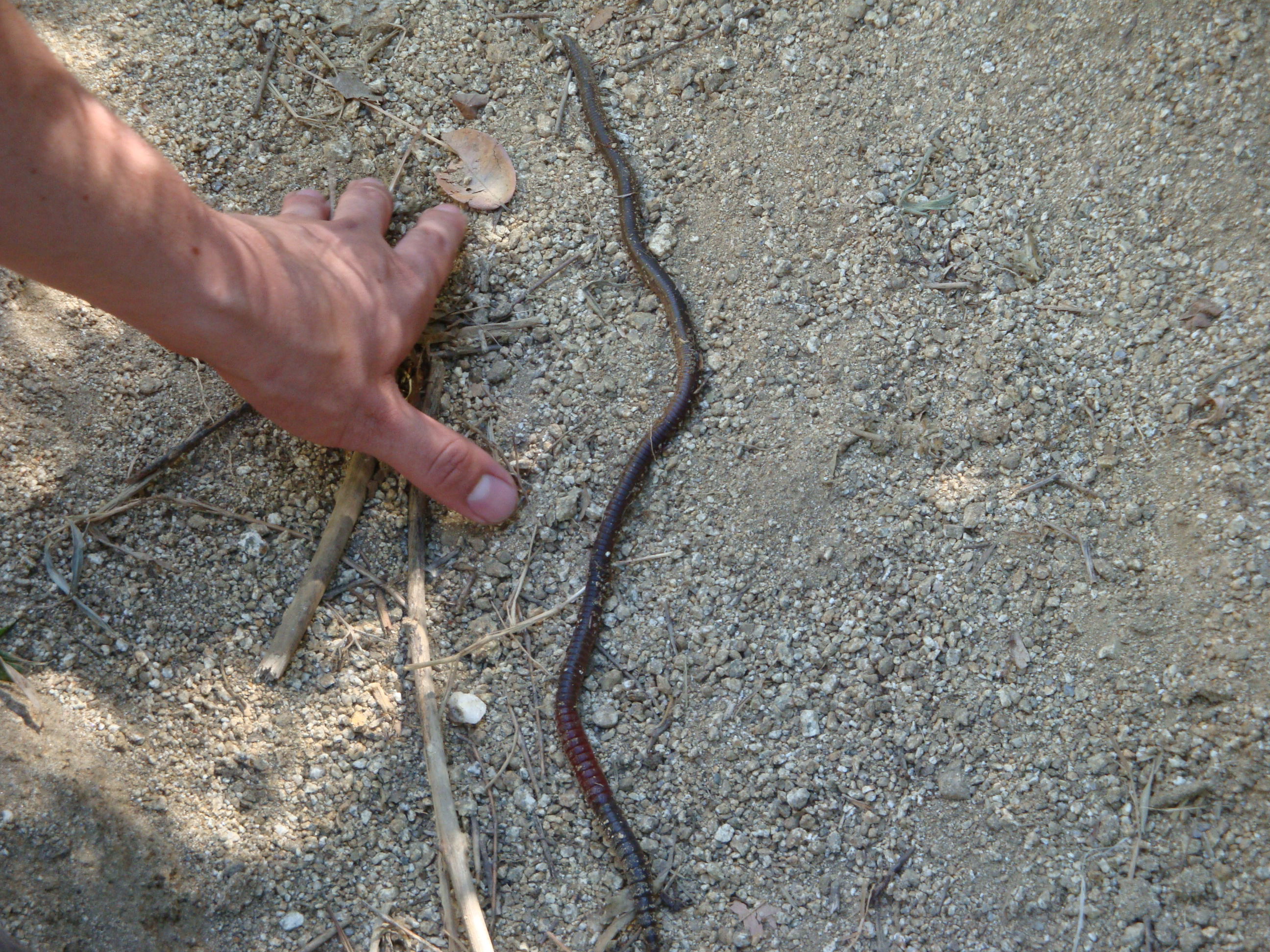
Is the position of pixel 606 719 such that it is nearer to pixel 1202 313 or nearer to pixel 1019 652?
pixel 1019 652

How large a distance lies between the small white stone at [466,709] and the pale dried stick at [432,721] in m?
0.05

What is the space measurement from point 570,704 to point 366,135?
7.48 ft

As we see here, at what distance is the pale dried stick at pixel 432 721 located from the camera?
228cm

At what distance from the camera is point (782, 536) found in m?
2.62

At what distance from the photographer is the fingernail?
2666mm

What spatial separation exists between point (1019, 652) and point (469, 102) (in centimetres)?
274

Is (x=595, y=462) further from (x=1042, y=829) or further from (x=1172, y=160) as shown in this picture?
(x=1172, y=160)

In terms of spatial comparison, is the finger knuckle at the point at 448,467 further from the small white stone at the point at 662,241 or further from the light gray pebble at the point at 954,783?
the light gray pebble at the point at 954,783

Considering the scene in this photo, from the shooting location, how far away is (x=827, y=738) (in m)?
2.37

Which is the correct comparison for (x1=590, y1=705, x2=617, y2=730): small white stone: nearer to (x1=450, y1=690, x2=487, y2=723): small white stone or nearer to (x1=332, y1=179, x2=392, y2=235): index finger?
(x1=450, y1=690, x2=487, y2=723): small white stone

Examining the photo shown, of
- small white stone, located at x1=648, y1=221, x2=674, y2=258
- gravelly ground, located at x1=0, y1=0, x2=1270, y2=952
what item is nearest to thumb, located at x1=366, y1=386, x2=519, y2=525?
gravelly ground, located at x1=0, y1=0, x2=1270, y2=952

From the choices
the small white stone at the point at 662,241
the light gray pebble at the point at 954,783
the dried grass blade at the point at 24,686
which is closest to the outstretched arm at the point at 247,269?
the small white stone at the point at 662,241

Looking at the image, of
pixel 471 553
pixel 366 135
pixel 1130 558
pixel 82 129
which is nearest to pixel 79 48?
pixel 366 135

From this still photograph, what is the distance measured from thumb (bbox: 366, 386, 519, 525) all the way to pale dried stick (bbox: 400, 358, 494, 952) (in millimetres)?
171
